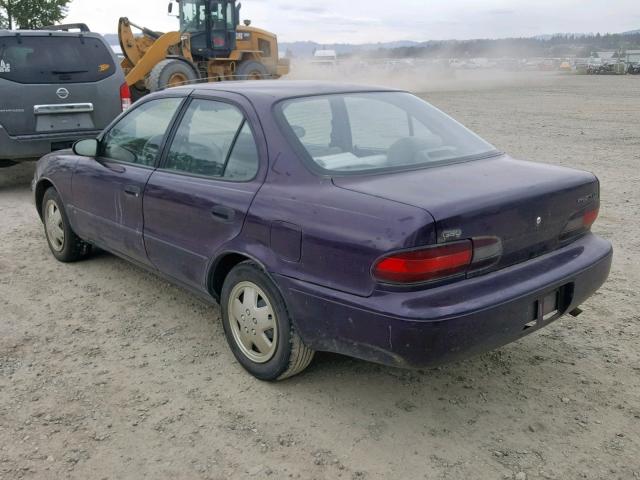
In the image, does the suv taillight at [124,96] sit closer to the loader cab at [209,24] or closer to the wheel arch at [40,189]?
the wheel arch at [40,189]

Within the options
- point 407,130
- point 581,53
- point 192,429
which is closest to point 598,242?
point 407,130

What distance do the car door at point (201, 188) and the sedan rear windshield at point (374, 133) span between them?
0.30 meters

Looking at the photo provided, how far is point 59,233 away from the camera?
214 inches

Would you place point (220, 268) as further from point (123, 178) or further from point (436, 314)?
point (436, 314)

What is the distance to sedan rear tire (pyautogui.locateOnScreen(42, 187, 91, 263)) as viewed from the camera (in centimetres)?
531

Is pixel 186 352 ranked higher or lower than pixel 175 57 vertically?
lower

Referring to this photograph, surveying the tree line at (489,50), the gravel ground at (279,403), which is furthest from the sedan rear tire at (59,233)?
the tree line at (489,50)

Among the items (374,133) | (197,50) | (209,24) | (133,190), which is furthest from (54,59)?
(209,24)

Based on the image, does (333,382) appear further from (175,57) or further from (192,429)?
(175,57)

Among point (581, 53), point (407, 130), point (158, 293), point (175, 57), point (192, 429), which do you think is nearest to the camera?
point (192, 429)

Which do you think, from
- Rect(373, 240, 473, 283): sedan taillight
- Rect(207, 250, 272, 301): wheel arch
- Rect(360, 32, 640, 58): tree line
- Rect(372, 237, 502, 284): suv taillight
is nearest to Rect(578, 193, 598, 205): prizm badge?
Rect(372, 237, 502, 284): suv taillight

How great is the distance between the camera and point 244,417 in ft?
10.4

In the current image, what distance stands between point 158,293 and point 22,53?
15.2 ft

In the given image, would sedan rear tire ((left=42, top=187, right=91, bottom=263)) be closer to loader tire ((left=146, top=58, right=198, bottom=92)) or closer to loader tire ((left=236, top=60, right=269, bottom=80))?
loader tire ((left=146, top=58, right=198, bottom=92))
